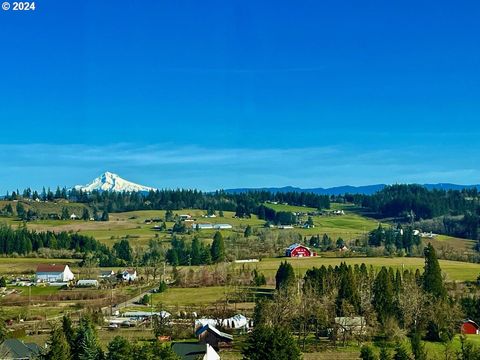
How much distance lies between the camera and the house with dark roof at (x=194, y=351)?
36.7 meters

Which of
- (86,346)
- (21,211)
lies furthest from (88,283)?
(21,211)

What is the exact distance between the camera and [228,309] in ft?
176

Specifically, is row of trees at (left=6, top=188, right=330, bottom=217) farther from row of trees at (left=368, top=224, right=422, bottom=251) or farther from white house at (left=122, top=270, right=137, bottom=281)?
white house at (left=122, top=270, right=137, bottom=281)

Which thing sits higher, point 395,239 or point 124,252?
point 395,239

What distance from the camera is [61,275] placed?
77812 mm

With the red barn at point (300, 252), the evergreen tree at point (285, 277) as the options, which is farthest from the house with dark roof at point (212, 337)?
the red barn at point (300, 252)

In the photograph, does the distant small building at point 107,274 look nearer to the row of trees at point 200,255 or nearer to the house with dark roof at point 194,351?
the row of trees at point 200,255

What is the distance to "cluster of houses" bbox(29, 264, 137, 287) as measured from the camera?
252 feet

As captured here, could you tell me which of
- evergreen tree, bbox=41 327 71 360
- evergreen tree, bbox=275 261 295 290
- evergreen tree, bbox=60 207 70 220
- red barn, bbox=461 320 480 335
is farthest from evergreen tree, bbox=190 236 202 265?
evergreen tree, bbox=60 207 70 220

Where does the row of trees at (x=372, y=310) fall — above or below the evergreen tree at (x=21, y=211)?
below

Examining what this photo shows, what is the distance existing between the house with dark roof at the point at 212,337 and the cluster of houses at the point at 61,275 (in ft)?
114

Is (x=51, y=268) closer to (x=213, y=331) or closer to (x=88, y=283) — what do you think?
(x=88, y=283)

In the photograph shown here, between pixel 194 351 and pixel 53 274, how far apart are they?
4378 centimetres

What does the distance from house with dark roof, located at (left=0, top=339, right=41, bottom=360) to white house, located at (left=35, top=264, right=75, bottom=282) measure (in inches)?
1595
